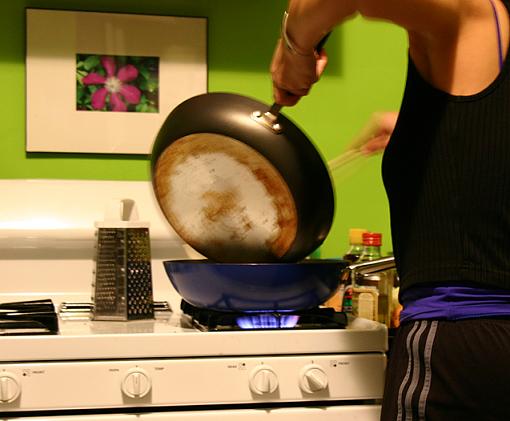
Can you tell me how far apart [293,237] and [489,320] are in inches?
16.7

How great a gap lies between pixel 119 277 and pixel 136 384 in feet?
1.02

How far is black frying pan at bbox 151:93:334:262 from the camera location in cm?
122

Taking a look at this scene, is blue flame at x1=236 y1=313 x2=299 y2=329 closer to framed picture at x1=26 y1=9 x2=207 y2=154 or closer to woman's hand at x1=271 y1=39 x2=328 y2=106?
woman's hand at x1=271 y1=39 x2=328 y2=106

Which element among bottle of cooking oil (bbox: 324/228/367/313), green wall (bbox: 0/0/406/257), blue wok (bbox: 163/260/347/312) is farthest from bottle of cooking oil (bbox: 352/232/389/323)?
green wall (bbox: 0/0/406/257)

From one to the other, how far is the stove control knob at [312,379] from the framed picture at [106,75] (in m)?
0.90

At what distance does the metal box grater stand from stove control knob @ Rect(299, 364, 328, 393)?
0.35 metres

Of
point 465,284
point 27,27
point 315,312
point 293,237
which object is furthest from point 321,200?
point 27,27

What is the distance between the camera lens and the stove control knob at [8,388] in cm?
110

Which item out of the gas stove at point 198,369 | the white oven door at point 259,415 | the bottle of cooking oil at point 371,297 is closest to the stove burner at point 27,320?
the gas stove at point 198,369

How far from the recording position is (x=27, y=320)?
119 centimetres

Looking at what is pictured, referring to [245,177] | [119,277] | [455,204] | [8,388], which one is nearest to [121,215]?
[119,277]

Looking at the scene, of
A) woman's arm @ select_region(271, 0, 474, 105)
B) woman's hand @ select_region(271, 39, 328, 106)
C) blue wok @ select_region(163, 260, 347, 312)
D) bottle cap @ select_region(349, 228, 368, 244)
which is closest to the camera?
woman's arm @ select_region(271, 0, 474, 105)

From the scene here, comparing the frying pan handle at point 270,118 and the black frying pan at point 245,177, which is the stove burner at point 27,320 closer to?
the black frying pan at point 245,177

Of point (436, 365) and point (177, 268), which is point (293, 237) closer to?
point (177, 268)
